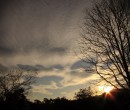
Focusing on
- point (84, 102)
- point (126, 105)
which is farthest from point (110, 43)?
point (84, 102)

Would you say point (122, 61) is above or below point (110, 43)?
below

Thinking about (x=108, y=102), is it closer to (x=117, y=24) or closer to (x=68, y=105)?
(x=68, y=105)

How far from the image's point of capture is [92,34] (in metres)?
14.5

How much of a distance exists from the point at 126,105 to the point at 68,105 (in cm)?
822

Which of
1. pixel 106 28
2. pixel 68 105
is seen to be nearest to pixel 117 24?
pixel 106 28

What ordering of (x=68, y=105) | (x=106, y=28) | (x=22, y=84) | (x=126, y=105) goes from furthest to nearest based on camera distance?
(x=22, y=84)
(x=68, y=105)
(x=126, y=105)
(x=106, y=28)

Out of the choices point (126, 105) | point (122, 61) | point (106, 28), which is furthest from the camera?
point (126, 105)

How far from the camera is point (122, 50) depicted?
43.1 feet

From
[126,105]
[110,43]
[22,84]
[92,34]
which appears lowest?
[126,105]

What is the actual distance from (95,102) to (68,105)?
13.4ft

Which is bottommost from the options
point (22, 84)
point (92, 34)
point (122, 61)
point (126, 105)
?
point (126, 105)

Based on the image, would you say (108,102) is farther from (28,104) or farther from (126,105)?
(28,104)

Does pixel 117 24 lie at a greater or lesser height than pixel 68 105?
greater

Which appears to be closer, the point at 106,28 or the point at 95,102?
the point at 106,28
